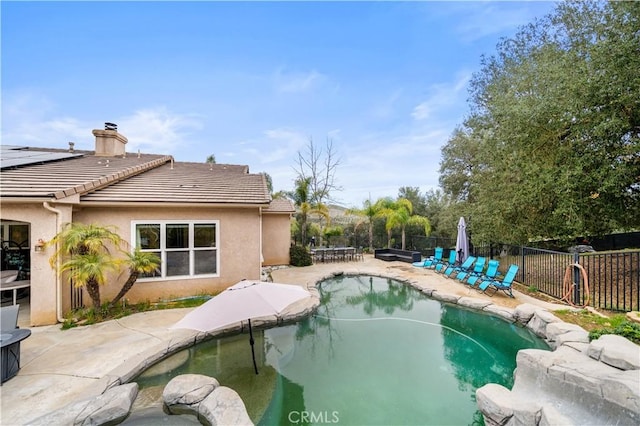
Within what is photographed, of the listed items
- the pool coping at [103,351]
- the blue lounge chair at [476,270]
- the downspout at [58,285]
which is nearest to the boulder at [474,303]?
the pool coping at [103,351]

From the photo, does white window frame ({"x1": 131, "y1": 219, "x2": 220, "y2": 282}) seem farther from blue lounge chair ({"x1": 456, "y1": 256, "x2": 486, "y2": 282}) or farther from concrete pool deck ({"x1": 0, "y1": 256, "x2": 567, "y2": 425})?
blue lounge chair ({"x1": 456, "y1": 256, "x2": 486, "y2": 282})

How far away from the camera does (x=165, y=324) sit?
643cm

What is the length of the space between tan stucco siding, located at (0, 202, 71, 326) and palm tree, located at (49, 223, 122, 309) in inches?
11.7

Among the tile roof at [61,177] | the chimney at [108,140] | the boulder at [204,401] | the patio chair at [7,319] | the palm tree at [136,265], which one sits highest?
the chimney at [108,140]

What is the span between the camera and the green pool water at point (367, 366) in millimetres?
4234

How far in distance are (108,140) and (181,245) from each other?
7509 millimetres

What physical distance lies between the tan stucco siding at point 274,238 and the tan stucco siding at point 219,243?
5.30m

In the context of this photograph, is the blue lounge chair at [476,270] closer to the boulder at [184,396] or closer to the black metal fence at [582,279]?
the black metal fence at [582,279]

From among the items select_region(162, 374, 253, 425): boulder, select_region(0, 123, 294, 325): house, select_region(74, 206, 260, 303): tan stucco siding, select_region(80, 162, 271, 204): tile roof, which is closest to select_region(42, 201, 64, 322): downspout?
select_region(0, 123, 294, 325): house

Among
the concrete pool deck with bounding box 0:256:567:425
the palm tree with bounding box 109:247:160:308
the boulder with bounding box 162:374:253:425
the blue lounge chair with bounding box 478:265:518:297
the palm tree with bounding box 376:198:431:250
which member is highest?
the palm tree with bounding box 376:198:431:250

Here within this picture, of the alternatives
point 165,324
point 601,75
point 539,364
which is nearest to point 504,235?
point 601,75

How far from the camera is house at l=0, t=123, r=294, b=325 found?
6477 mm

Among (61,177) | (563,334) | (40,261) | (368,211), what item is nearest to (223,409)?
(40,261)

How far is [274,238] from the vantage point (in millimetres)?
14422
